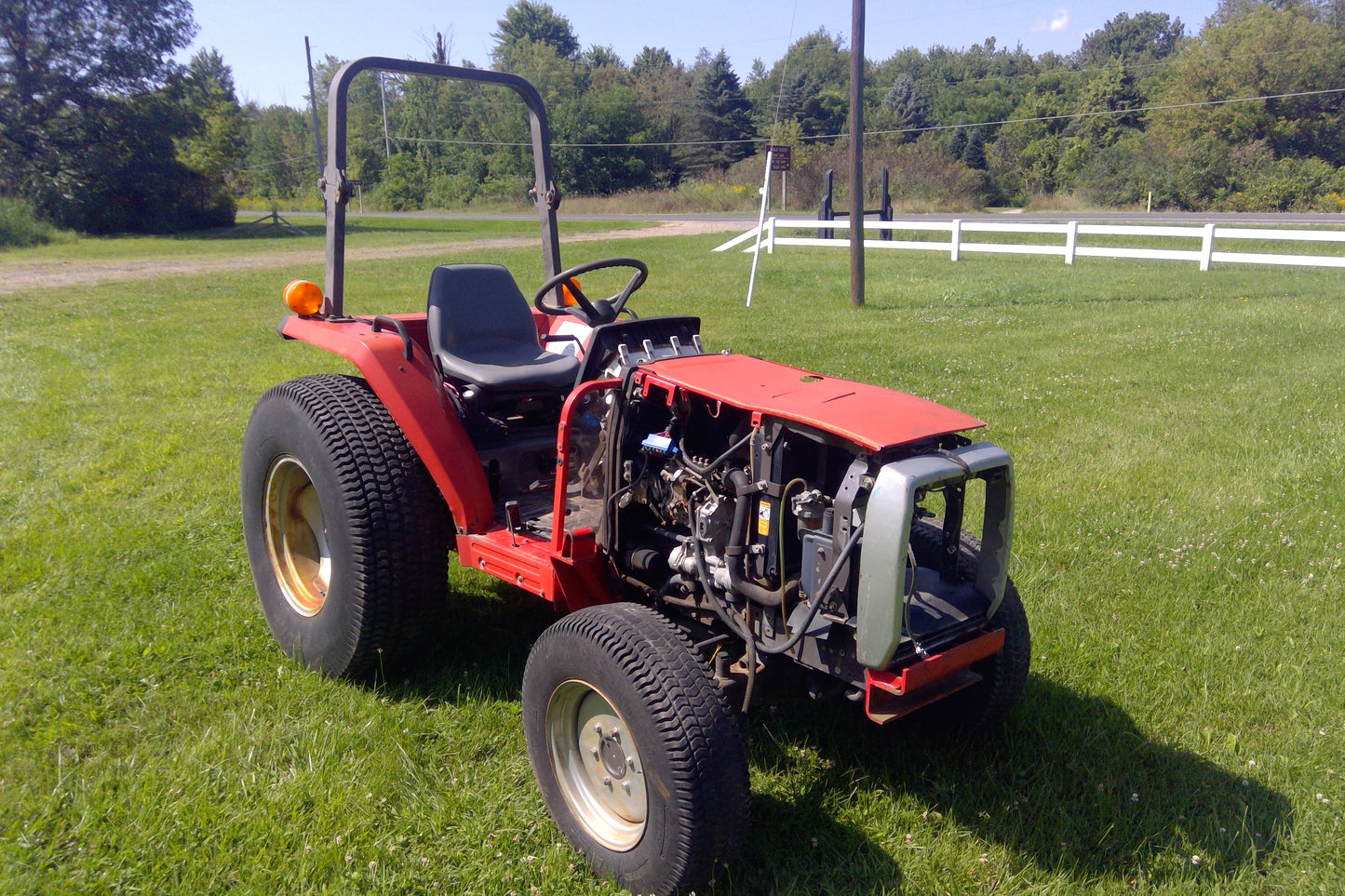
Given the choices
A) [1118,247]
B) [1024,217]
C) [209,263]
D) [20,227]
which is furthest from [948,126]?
[20,227]

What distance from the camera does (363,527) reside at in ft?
10.5

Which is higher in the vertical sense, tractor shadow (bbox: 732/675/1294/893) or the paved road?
the paved road

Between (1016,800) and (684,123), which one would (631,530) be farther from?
(684,123)

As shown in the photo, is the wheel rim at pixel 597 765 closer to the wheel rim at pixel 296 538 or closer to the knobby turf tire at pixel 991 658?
the knobby turf tire at pixel 991 658

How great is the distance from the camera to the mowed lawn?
2.64 metres

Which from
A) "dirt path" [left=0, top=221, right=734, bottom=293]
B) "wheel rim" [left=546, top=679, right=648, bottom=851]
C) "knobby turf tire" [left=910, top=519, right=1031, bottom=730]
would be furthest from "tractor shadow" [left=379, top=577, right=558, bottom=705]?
"dirt path" [left=0, top=221, right=734, bottom=293]

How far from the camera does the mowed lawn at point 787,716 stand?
104 inches

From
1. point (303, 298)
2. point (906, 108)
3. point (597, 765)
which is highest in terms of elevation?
point (906, 108)

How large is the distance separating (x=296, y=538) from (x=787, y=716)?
2.06 meters

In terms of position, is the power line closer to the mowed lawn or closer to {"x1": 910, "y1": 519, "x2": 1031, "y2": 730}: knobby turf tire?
the mowed lawn

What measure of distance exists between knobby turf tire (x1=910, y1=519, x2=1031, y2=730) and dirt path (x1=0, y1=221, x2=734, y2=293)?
16135 millimetres

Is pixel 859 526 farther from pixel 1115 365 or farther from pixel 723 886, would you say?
pixel 1115 365

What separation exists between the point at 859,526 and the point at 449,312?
6.39 ft

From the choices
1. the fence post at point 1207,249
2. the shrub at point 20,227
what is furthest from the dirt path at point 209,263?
the fence post at point 1207,249
